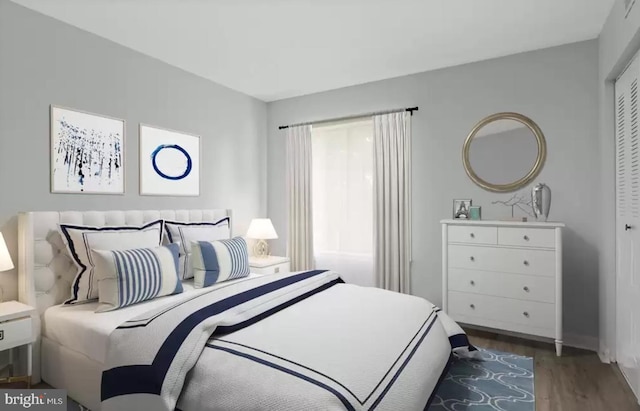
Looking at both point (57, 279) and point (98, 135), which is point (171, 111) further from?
point (57, 279)

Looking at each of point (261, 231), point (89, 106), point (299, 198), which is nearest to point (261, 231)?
point (261, 231)

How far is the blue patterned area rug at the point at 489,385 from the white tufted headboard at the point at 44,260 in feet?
8.49

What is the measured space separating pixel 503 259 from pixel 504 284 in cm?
21

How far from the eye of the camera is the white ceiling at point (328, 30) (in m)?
2.48

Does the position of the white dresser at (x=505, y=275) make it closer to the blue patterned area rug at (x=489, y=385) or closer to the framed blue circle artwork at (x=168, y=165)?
the blue patterned area rug at (x=489, y=385)

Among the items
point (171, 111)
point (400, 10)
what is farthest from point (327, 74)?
point (171, 111)

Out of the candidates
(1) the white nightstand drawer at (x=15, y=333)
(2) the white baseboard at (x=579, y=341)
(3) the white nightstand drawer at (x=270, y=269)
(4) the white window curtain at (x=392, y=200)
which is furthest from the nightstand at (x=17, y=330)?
(2) the white baseboard at (x=579, y=341)

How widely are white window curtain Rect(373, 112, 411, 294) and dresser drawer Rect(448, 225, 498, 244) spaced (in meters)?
0.63

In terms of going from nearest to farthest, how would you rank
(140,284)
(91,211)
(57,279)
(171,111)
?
(140,284)
(57,279)
(91,211)
(171,111)

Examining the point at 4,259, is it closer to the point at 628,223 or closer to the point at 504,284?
the point at 504,284

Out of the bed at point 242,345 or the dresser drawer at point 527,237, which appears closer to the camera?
the bed at point 242,345

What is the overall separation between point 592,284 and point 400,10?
2684mm

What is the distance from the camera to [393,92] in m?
3.88

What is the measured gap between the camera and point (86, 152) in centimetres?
281
